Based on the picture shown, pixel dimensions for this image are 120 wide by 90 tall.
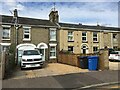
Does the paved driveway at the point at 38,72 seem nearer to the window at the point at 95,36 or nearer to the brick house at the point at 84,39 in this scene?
the brick house at the point at 84,39

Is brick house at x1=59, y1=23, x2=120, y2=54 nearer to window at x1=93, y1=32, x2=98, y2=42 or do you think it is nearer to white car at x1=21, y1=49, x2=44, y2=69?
window at x1=93, y1=32, x2=98, y2=42

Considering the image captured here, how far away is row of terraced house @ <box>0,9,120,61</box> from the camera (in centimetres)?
2277

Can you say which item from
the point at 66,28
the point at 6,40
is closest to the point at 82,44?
the point at 66,28

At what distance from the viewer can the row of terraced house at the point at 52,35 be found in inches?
896

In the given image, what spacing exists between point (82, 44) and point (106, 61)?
485 inches

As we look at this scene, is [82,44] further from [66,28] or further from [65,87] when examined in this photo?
[65,87]

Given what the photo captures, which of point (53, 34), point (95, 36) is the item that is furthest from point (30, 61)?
point (95, 36)

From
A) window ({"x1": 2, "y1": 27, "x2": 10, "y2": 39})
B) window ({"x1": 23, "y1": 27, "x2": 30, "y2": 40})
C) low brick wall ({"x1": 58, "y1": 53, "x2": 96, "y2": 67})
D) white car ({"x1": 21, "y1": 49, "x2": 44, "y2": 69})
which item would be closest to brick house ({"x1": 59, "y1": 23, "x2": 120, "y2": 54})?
low brick wall ({"x1": 58, "y1": 53, "x2": 96, "y2": 67})

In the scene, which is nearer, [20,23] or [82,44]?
[20,23]

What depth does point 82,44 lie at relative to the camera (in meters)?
27.7

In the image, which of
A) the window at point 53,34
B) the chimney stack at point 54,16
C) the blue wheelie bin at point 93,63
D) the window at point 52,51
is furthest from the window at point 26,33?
the blue wheelie bin at point 93,63

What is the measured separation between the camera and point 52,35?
2530 cm

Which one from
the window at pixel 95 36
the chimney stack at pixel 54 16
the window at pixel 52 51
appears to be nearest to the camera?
the window at pixel 52 51

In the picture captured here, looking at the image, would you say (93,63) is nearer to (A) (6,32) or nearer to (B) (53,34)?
(B) (53,34)
